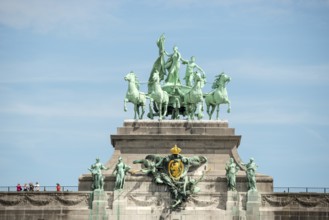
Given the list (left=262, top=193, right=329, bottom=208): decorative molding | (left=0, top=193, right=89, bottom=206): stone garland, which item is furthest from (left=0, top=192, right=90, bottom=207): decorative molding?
(left=262, top=193, right=329, bottom=208): decorative molding

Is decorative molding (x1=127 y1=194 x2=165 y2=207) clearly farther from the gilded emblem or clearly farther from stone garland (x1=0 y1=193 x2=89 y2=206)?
stone garland (x1=0 y1=193 x2=89 y2=206)

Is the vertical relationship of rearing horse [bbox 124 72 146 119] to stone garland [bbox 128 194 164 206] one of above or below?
above

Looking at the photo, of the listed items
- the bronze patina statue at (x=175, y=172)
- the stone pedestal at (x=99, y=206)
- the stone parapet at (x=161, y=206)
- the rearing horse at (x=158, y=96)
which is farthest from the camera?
the rearing horse at (x=158, y=96)

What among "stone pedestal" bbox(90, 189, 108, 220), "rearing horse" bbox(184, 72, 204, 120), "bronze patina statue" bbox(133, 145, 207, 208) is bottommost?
"stone pedestal" bbox(90, 189, 108, 220)

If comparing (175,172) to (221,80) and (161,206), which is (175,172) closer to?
(161,206)

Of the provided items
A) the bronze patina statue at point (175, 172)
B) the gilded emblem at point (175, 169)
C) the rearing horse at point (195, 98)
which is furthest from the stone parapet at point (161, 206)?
the rearing horse at point (195, 98)

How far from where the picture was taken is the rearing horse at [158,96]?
4592 inches

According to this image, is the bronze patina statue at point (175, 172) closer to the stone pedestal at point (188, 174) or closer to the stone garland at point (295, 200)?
the stone pedestal at point (188, 174)

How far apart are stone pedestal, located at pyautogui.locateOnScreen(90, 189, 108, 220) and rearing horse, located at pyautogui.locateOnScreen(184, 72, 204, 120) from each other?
9.07 m

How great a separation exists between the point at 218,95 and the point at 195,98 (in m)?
1.61

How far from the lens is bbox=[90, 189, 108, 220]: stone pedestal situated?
11269cm

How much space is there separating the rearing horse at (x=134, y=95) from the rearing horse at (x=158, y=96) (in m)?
0.79

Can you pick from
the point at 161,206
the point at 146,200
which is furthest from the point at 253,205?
the point at 146,200

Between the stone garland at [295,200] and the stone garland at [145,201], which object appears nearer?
the stone garland at [295,200]
